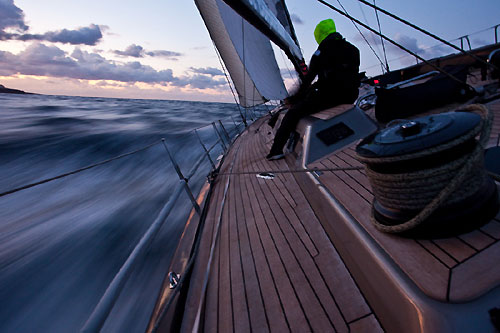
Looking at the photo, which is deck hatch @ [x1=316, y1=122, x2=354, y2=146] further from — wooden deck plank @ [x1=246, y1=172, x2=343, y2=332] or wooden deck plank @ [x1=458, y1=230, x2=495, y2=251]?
wooden deck plank @ [x1=458, y1=230, x2=495, y2=251]

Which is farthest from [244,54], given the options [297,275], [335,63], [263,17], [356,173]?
[297,275]

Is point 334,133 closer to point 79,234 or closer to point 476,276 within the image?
point 476,276

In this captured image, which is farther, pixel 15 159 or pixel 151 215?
pixel 15 159

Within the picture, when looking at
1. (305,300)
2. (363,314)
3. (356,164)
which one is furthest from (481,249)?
(356,164)

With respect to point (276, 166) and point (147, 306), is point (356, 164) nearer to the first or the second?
point (276, 166)

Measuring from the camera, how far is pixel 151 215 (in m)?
4.91

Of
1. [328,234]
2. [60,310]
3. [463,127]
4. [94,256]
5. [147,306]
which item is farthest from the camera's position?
[94,256]

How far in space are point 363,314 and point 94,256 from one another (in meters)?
4.20

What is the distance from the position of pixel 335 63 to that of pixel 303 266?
2.33 meters

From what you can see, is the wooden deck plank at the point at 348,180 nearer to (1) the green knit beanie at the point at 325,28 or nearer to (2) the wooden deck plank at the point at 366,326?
(2) the wooden deck plank at the point at 366,326

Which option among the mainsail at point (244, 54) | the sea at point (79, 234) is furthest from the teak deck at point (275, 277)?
the mainsail at point (244, 54)

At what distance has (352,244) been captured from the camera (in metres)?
1.22

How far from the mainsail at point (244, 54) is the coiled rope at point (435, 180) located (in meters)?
6.68

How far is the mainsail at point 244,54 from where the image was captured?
7.13 meters
